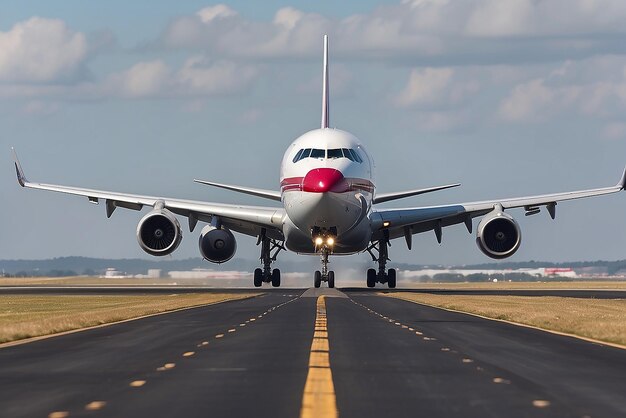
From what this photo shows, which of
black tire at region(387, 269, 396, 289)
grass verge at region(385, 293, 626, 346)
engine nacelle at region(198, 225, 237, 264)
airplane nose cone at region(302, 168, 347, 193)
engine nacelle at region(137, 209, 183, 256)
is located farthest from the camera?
black tire at region(387, 269, 396, 289)

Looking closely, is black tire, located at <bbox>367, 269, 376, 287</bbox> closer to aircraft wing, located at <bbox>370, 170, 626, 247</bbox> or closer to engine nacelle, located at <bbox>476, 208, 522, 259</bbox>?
aircraft wing, located at <bbox>370, 170, 626, 247</bbox>

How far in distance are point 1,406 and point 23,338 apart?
1419 centimetres

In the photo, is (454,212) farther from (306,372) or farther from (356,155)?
(306,372)

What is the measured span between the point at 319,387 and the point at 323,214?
39.0 meters

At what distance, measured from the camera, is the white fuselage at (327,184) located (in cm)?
5412

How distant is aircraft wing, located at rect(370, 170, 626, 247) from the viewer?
211ft

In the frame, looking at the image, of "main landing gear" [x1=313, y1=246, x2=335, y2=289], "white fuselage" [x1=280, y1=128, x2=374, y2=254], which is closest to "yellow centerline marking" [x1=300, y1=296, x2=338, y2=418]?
"white fuselage" [x1=280, y1=128, x2=374, y2=254]

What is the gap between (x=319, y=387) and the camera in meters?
16.3

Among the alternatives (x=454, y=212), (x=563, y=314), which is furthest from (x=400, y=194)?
(x=563, y=314)

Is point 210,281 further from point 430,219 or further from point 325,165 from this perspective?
point 325,165

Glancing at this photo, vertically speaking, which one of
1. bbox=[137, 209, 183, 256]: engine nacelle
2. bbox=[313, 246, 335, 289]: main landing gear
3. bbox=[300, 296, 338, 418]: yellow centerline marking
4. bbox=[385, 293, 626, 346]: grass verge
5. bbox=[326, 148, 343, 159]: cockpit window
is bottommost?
bbox=[300, 296, 338, 418]: yellow centerline marking

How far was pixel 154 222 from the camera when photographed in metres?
63.6

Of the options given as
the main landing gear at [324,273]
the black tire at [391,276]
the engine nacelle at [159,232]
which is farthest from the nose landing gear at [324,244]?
the black tire at [391,276]

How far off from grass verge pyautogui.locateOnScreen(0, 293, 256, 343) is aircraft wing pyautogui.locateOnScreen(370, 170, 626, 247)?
1103cm
